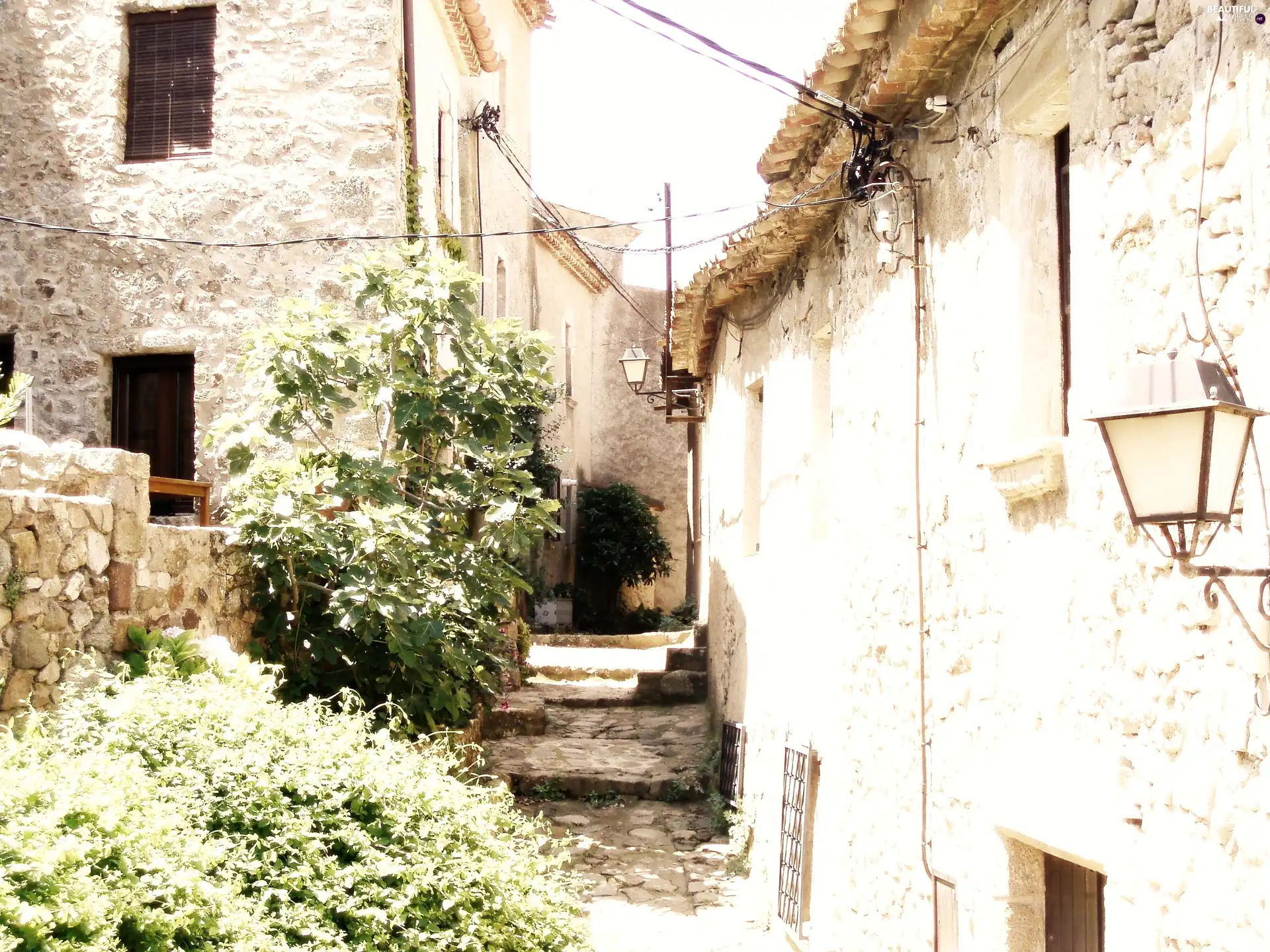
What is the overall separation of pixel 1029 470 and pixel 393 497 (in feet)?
13.4

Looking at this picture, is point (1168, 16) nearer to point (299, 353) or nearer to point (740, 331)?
point (299, 353)

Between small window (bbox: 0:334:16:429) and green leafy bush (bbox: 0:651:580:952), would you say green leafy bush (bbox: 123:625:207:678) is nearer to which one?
green leafy bush (bbox: 0:651:580:952)

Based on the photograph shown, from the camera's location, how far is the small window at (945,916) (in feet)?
16.1

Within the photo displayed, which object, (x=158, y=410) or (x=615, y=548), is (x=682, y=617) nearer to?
(x=615, y=548)

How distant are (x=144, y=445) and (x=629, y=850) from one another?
4.77 metres

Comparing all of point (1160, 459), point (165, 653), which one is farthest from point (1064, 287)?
point (165, 653)

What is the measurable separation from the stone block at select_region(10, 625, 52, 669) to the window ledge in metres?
3.74

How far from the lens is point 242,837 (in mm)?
4445

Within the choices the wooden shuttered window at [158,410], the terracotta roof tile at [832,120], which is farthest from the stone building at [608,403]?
the terracotta roof tile at [832,120]

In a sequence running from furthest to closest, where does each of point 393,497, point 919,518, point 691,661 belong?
point 691,661 → point 393,497 → point 919,518

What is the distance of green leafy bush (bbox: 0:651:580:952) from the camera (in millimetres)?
3426

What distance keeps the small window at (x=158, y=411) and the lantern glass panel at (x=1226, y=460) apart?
26.7ft

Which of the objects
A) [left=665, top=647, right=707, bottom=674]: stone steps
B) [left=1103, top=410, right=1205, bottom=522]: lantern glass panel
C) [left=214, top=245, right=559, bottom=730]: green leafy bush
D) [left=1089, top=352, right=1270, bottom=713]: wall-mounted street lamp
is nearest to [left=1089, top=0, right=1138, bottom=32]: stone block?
[left=1089, top=352, right=1270, bottom=713]: wall-mounted street lamp

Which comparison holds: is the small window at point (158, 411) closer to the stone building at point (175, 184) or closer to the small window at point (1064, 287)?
the stone building at point (175, 184)
